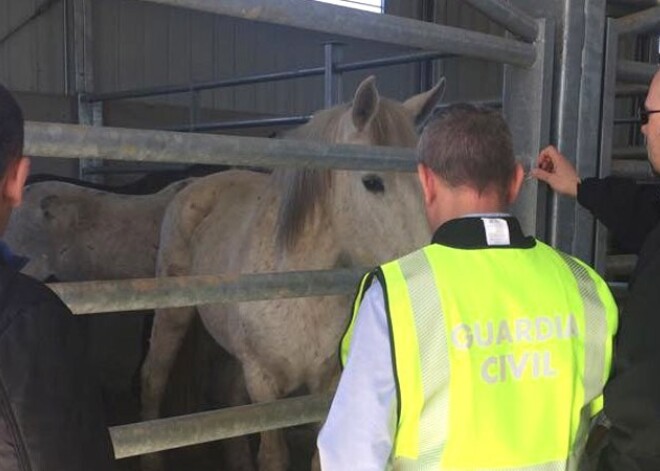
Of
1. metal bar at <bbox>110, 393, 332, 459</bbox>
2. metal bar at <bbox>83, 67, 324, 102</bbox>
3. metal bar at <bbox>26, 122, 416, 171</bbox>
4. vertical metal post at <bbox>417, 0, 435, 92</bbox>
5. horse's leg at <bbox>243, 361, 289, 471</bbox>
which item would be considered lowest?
horse's leg at <bbox>243, 361, 289, 471</bbox>

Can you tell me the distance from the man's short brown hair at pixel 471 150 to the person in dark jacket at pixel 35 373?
60 centimetres

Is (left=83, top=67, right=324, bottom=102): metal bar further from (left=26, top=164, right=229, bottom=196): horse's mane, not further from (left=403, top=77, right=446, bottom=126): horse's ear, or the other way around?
(left=403, top=77, right=446, bottom=126): horse's ear

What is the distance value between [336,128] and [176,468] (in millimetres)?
2023

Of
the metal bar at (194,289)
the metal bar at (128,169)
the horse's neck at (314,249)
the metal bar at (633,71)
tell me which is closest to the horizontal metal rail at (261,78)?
the metal bar at (128,169)

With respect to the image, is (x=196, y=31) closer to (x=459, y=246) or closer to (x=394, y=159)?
(x=394, y=159)

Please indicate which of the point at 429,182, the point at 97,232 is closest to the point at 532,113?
the point at 429,182

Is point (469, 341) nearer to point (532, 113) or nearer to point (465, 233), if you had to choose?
point (465, 233)

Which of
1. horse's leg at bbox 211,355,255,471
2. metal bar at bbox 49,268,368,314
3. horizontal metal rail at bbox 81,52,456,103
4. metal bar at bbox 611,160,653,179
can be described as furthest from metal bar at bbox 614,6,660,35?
horse's leg at bbox 211,355,255,471

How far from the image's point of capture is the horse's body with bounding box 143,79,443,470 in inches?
93.4

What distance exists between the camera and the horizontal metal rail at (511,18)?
1.88 metres

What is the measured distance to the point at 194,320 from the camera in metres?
3.98

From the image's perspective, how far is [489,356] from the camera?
1.14 meters

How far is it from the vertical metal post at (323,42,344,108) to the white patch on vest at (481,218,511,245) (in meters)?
3.15

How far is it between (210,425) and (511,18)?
124 centimetres
